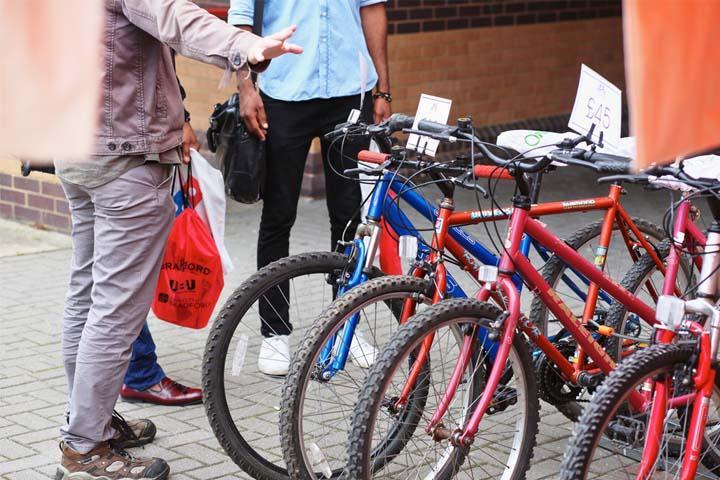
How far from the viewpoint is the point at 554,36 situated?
11.4 m

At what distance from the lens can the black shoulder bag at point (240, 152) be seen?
5.10 m

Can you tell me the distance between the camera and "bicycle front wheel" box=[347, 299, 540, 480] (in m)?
3.57

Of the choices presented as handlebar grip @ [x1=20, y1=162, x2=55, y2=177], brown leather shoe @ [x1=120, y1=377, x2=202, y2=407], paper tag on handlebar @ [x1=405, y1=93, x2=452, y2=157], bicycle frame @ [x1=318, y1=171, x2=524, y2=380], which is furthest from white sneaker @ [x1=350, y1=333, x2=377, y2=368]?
handlebar grip @ [x1=20, y1=162, x2=55, y2=177]

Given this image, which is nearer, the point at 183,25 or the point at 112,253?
the point at 183,25

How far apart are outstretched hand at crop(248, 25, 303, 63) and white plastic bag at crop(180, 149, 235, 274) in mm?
1460

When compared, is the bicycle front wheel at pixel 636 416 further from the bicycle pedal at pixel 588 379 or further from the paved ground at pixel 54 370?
the paved ground at pixel 54 370

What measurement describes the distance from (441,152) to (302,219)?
6.54 feet

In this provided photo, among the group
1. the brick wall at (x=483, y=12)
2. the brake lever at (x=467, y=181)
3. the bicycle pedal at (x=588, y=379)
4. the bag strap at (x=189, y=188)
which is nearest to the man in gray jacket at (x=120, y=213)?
the bag strap at (x=189, y=188)

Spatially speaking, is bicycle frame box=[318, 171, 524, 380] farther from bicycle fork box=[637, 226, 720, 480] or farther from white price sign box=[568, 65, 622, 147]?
bicycle fork box=[637, 226, 720, 480]

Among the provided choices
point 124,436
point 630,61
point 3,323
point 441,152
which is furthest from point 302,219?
point 630,61

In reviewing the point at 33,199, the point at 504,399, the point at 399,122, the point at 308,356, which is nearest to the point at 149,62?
the point at 399,122

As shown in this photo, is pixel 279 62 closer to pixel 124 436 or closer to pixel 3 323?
pixel 124 436

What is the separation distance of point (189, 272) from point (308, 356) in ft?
4.00

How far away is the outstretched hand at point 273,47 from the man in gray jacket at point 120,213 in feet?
1.51
